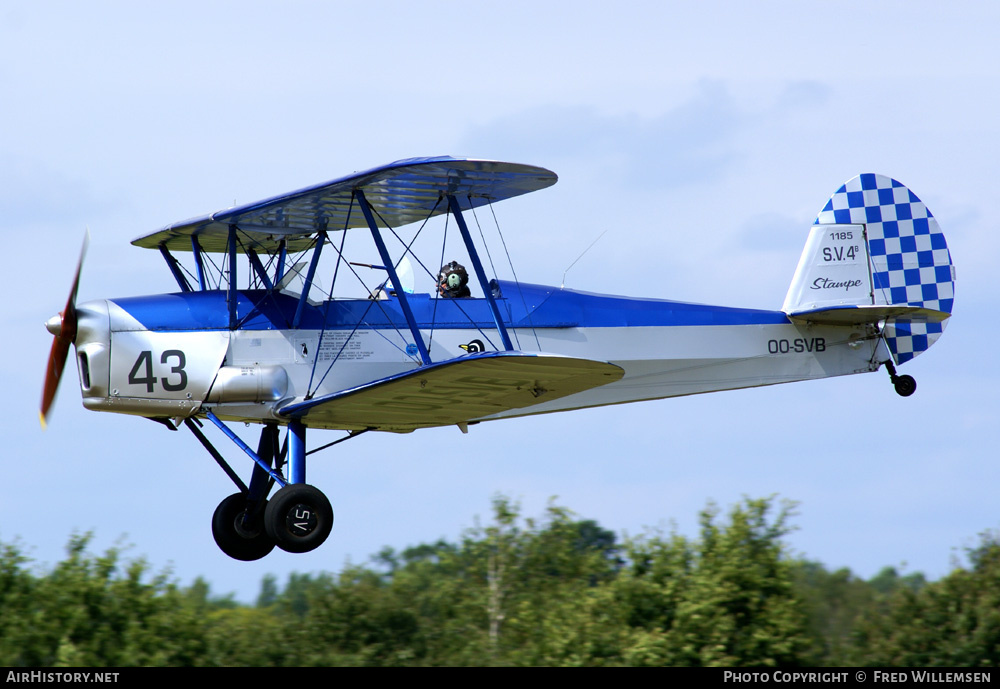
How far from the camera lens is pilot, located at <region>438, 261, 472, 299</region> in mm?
10391

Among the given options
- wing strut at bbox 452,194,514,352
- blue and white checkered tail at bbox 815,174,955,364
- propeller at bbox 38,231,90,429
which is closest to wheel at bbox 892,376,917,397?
blue and white checkered tail at bbox 815,174,955,364

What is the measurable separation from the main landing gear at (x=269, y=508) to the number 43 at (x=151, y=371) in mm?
372

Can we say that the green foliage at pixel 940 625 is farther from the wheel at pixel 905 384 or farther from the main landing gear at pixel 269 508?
the main landing gear at pixel 269 508

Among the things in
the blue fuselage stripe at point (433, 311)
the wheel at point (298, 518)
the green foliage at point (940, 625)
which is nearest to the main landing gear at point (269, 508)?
the wheel at point (298, 518)

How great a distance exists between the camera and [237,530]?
10.3 metres

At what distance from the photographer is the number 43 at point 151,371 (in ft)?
31.2

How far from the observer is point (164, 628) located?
503 inches

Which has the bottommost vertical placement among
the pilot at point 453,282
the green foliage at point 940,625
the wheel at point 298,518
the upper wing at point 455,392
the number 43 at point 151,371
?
the green foliage at point 940,625

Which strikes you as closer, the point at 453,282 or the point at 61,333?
the point at 61,333

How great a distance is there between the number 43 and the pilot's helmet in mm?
2219

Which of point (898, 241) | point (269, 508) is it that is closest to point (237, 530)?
point (269, 508)

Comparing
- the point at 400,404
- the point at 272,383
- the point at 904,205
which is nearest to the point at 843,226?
the point at 904,205

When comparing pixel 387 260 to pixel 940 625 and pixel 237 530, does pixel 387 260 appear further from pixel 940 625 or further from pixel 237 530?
pixel 940 625

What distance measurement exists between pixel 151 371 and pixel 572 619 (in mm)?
6555
